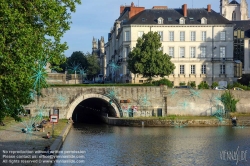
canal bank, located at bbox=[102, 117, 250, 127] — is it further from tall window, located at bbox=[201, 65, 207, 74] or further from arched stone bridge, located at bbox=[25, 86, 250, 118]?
tall window, located at bbox=[201, 65, 207, 74]

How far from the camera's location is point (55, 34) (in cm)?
2109

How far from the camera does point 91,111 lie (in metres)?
68.8

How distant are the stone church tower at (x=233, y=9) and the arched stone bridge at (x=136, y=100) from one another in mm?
69239

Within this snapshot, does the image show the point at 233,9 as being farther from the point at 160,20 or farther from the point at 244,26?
the point at 160,20

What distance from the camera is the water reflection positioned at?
28.1m

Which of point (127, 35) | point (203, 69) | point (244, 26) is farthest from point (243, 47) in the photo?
point (127, 35)

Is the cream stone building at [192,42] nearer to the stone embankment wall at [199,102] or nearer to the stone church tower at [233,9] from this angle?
the stone embankment wall at [199,102]

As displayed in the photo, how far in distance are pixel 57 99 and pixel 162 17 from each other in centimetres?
2843

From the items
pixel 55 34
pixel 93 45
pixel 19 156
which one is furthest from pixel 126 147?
pixel 93 45

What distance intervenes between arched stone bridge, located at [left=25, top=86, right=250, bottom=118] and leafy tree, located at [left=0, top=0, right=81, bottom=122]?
29948 mm

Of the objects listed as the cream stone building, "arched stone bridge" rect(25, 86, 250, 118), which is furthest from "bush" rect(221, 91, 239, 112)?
the cream stone building

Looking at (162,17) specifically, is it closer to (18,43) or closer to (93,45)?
(18,43)

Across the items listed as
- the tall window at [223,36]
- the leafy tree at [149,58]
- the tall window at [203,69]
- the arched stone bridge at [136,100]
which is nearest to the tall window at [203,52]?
the tall window at [203,69]

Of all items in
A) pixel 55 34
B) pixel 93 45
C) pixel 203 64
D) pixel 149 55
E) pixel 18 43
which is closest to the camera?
pixel 18 43
